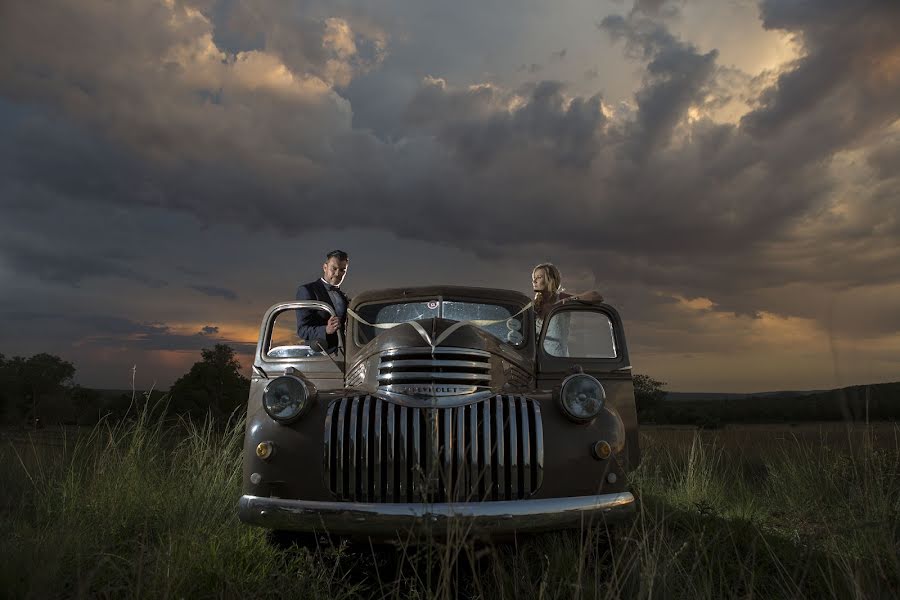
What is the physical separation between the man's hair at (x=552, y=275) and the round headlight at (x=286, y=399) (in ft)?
10.0

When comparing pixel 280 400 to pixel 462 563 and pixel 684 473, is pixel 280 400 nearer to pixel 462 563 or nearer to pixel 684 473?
pixel 462 563

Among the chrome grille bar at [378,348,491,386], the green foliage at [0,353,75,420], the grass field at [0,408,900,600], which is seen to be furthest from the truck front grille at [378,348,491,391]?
the green foliage at [0,353,75,420]

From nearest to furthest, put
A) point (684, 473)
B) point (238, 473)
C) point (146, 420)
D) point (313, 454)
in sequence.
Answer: point (313, 454), point (238, 473), point (146, 420), point (684, 473)

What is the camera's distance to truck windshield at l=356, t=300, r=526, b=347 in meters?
5.36

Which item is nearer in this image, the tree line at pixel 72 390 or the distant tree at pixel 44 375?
the tree line at pixel 72 390

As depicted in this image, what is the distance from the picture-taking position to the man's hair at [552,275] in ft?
20.7

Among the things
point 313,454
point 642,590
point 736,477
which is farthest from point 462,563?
point 736,477

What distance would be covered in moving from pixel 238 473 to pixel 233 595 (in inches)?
123

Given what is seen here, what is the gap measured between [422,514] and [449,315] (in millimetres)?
2243

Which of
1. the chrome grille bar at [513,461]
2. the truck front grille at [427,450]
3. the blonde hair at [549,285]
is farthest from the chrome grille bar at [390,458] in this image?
the blonde hair at [549,285]

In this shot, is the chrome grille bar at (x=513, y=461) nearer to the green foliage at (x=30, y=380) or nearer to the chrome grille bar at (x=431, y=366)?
the chrome grille bar at (x=431, y=366)

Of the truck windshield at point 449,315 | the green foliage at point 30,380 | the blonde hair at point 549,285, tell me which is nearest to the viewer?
the truck windshield at point 449,315

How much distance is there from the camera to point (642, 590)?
258cm

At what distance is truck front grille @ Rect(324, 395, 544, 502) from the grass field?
0.38m
